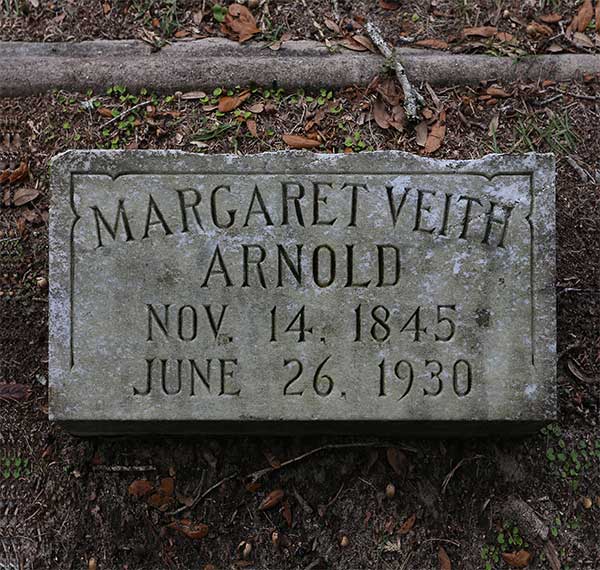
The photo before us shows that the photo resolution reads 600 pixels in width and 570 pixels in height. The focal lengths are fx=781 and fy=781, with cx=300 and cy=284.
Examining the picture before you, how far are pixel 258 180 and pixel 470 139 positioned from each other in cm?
126

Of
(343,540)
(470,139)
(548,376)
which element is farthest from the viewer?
(470,139)

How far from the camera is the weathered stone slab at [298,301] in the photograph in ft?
10.1

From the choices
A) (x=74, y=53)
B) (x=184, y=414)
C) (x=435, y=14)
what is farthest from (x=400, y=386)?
(x=74, y=53)

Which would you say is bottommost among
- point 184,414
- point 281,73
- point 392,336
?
point 184,414

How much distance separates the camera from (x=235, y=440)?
11.7 feet

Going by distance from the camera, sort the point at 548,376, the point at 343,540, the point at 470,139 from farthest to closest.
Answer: the point at 470,139, the point at 343,540, the point at 548,376

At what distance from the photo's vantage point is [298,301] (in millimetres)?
3086

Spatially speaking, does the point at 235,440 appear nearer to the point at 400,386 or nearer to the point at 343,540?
the point at 343,540

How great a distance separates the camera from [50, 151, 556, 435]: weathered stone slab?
3.07m

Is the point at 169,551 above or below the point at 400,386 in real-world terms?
below

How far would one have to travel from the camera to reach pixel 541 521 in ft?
11.5

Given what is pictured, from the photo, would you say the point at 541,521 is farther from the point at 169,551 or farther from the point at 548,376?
the point at 169,551

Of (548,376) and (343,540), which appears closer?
(548,376)

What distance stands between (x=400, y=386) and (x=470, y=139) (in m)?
1.42
